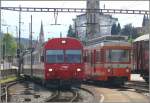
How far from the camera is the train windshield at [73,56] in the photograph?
28.9 m

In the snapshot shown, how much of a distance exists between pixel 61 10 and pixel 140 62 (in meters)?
13.5

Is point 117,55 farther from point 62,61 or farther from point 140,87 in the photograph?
point 62,61

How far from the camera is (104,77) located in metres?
32.2

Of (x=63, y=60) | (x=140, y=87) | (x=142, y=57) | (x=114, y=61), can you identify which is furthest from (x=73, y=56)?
(x=142, y=57)

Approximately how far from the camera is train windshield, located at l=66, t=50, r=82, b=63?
28859 millimetres

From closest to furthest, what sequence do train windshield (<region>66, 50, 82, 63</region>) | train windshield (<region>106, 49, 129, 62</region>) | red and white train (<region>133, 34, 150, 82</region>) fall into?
1. train windshield (<region>66, 50, 82, 63</region>)
2. train windshield (<region>106, 49, 129, 62</region>)
3. red and white train (<region>133, 34, 150, 82</region>)

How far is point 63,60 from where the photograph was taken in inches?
1136

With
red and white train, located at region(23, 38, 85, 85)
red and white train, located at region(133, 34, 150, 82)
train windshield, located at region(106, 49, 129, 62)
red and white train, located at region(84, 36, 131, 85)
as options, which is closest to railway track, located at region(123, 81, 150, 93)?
red and white train, located at region(133, 34, 150, 82)

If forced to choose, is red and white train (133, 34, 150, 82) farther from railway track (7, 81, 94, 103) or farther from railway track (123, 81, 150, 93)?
railway track (7, 81, 94, 103)

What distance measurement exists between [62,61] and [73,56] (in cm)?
69

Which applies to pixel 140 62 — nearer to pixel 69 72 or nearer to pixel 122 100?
pixel 69 72

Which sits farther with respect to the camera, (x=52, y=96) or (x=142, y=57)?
(x=142, y=57)

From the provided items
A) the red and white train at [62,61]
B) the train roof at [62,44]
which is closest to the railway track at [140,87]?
the red and white train at [62,61]

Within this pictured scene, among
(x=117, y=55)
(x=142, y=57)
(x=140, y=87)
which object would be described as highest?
(x=117, y=55)
